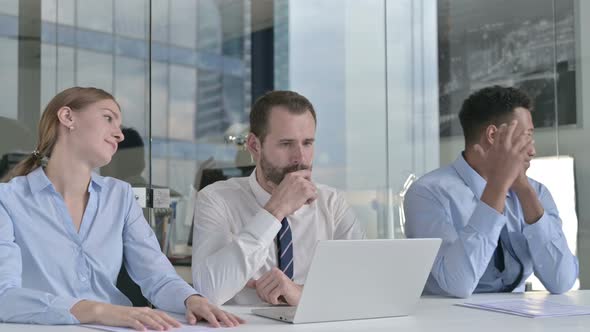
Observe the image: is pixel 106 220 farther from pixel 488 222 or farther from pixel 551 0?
pixel 551 0

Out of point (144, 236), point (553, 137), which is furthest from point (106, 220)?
point (553, 137)

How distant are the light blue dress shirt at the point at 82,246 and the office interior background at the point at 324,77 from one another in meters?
1.74

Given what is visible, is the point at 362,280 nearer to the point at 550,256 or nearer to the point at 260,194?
the point at 260,194

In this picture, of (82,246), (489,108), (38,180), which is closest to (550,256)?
(489,108)

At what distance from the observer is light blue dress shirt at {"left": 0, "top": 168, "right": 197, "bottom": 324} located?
209cm

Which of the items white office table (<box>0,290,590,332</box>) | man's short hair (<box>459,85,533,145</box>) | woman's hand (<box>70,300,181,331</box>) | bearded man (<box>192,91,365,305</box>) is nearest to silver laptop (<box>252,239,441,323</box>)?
white office table (<box>0,290,590,332</box>)

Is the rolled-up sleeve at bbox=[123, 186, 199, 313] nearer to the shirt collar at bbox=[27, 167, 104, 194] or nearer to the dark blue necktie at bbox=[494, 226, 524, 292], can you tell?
the shirt collar at bbox=[27, 167, 104, 194]

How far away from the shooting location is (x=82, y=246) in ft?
7.16

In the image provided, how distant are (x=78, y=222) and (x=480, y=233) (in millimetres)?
1253

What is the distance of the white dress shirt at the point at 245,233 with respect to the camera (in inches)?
89.3

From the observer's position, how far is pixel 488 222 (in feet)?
8.32

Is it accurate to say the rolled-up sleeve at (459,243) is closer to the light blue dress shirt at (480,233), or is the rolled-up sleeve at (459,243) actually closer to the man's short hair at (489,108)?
the light blue dress shirt at (480,233)

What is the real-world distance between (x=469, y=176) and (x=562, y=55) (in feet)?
7.43

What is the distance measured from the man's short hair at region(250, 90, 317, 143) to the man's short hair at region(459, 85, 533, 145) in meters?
0.72
